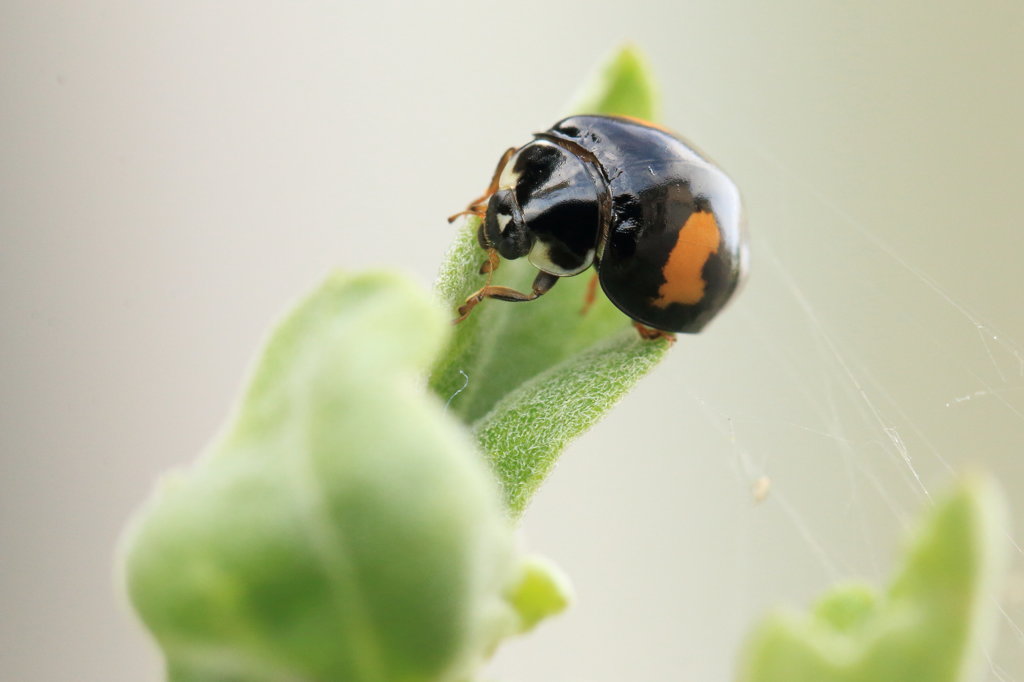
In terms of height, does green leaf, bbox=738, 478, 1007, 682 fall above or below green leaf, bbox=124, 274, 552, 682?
below

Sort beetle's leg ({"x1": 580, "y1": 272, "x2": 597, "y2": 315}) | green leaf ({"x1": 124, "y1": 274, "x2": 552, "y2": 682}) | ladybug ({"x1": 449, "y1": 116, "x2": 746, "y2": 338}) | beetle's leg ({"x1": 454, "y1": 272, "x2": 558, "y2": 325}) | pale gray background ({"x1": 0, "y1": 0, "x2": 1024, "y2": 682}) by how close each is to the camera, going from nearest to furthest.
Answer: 1. green leaf ({"x1": 124, "y1": 274, "x2": 552, "y2": 682})
2. beetle's leg ({"x1": 454, "y1": 272, "x2": 558, "y2": 325})
3. beetle's leg ({"x1": 580, "y1": 272, "x2": 597, "y2": 315})
4. ladybug ({"x1": 449, "y1": 116, "x2": 746, "y2": 338})
5. pale gray background ({"x1": 0, "y1": 0, "x2": 1024, "y2": 682})

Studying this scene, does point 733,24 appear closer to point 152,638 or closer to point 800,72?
point 800,72

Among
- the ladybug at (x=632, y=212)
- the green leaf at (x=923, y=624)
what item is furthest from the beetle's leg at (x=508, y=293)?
the green leaf at (x=923, y=624)

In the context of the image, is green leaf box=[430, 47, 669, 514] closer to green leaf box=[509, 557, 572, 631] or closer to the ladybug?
green leaf box=[509, 557, 572, 631]

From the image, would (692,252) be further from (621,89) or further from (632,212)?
(621,89)

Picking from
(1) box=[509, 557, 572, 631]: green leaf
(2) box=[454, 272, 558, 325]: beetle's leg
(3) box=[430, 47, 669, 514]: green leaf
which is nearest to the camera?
(1) box=[509, 557, 572, 631]: green leaf

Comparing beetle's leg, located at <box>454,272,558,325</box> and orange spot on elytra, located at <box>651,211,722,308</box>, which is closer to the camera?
beetle's leg, located at <box>454,272,558,325</box>

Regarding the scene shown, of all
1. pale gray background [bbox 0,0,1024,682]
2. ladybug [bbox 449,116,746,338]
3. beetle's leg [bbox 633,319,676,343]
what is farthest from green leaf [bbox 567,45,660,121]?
pale gray background [bbox 0,0,1024,682]
